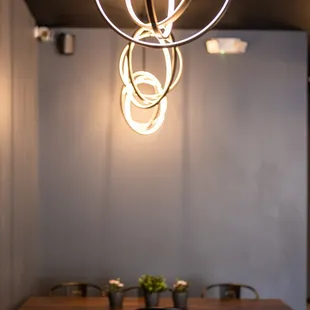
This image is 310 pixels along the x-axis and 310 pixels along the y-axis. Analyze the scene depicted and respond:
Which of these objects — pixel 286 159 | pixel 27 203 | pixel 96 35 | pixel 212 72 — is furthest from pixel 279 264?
pixel 96 35

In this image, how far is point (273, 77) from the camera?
4977mm

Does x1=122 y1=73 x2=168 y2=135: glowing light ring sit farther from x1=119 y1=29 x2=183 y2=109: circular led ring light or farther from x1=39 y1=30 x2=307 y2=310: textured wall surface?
x1=39 y1=30 x2=307 y2=310: textured wall surface

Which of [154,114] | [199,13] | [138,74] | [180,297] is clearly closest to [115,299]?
[180,297]

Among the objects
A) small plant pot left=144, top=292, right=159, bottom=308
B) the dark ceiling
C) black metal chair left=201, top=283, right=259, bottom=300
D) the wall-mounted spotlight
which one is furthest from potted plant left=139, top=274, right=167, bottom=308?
the wall-mounted spotlight

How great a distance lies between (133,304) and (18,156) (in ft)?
4.14

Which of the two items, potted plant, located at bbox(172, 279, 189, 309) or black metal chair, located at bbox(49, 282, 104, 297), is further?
black metal chair, located at bbox(49, 282, 104, 297)

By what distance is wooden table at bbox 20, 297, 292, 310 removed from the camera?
3.78 m

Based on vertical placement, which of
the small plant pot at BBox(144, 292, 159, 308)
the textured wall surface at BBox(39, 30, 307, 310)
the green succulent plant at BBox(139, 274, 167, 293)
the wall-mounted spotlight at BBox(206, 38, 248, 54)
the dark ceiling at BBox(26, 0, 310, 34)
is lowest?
the small plant pot at BBox(144, 292, 159, 308)

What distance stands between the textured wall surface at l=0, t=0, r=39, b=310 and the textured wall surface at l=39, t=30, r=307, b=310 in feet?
0.86

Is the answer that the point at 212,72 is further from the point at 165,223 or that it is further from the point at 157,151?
the point at 165,223

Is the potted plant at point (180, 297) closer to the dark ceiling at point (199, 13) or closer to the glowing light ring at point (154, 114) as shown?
the glowing light ring at point (154, 114)

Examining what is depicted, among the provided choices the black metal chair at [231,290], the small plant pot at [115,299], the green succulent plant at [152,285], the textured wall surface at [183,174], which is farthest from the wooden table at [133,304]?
the textured wall surface at [183,174]

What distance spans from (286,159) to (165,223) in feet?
3.75

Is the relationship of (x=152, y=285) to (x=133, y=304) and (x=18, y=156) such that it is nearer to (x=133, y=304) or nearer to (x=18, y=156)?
(x=133, y=304)
